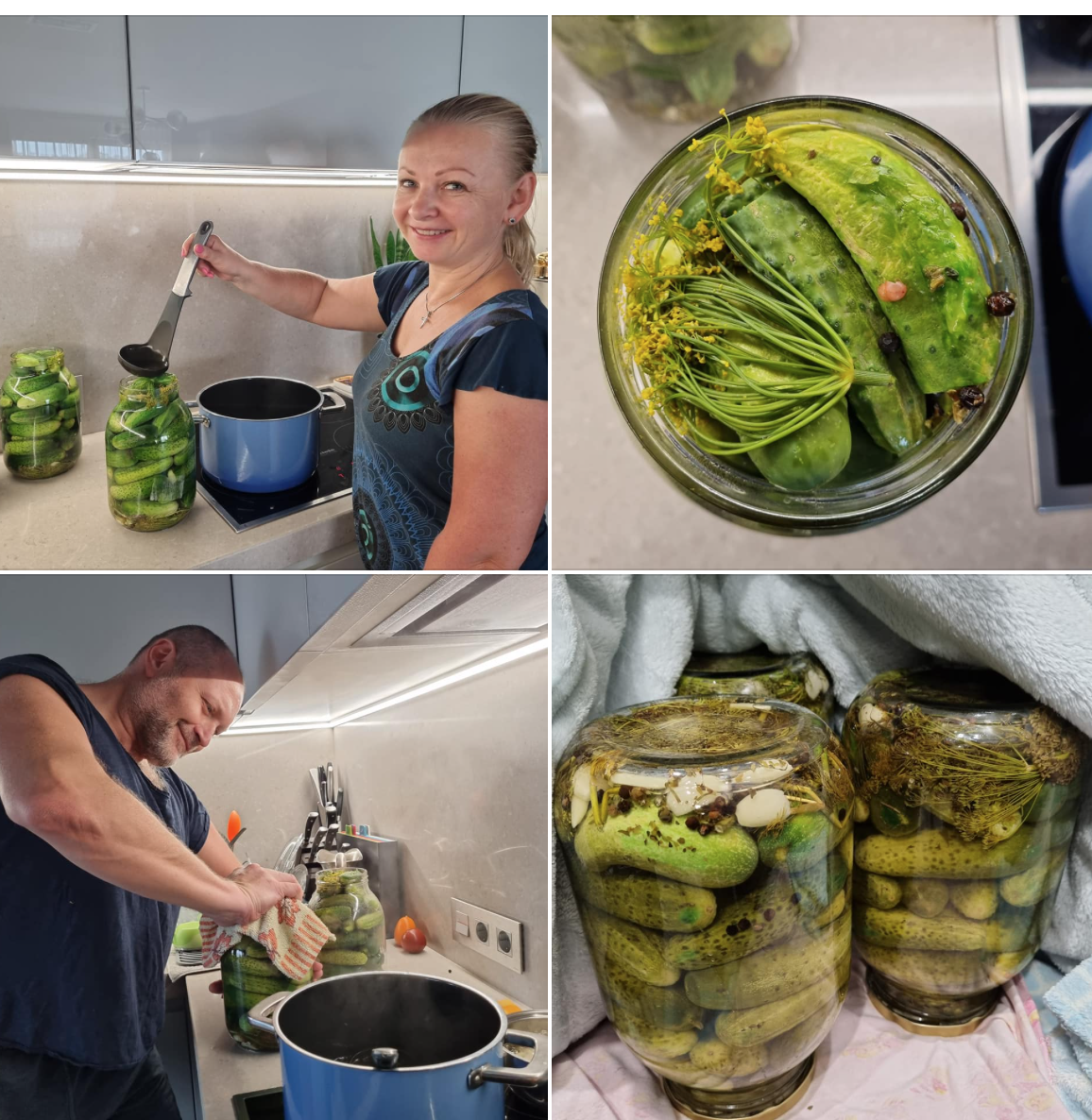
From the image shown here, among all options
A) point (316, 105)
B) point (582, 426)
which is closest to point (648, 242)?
point (582, 426)

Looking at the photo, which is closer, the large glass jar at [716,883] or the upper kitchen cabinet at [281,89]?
the large glass jar at [716,883]

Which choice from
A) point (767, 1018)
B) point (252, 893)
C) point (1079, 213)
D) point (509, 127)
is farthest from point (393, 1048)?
point (1079, 213)

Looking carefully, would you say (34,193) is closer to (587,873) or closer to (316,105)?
(316,105)

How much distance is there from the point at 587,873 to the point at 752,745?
4.3 inches

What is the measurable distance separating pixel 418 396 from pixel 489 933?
0.33 metres

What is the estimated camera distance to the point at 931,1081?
543 millimetres

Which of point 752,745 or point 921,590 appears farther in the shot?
point 921,590

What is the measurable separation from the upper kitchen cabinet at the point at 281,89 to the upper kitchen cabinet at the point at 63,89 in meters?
0.01

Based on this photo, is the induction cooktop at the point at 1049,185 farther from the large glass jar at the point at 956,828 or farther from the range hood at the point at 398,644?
the range hood at the point at 398,644

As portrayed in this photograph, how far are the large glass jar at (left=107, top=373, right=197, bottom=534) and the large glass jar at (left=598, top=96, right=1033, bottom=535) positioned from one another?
257 mm

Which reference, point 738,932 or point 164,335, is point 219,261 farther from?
point 738,932

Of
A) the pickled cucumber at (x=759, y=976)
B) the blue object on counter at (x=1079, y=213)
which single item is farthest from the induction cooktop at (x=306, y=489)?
the blue object on counter at (x=1079, y=213)

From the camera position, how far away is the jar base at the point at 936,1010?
0.57 metres

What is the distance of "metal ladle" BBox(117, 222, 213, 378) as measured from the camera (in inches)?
21.2
